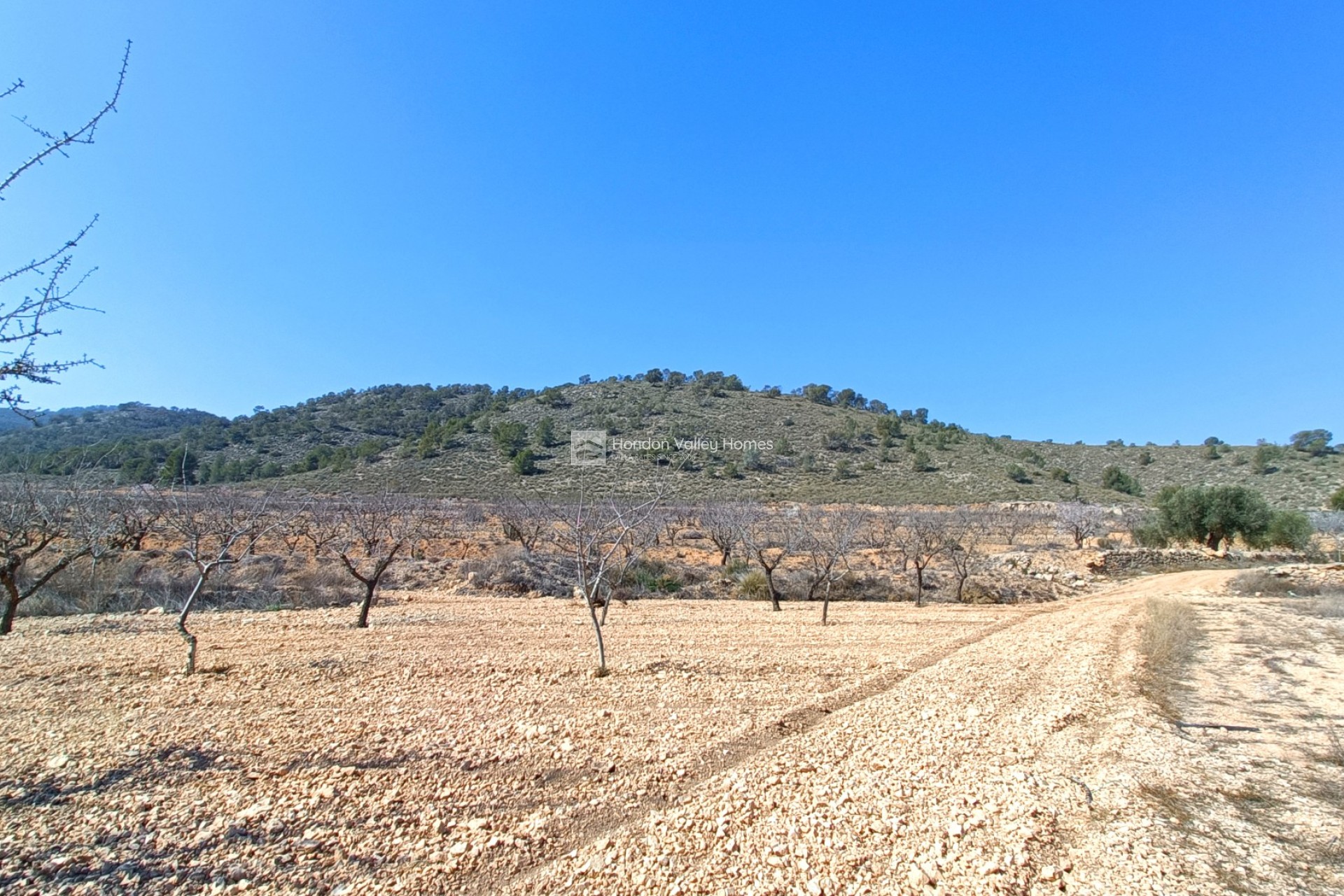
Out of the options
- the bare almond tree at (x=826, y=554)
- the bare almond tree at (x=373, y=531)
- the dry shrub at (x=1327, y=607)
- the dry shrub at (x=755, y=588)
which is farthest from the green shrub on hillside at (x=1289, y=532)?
the bare almond tree at (x=373, y=531)

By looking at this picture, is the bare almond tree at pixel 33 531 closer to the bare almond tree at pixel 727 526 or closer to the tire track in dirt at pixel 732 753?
the tire track in dirt at pixel 732 753

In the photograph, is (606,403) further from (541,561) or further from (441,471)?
(541,561)

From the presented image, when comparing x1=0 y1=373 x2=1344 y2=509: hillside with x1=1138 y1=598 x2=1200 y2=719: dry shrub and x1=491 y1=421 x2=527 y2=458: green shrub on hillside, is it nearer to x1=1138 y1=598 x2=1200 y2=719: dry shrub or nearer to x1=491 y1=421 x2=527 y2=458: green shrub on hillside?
x1=491 y1=421 x2=527 y2=458: green shrub on hillside

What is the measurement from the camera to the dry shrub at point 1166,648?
9.42 metres

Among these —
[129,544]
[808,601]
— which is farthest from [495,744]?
[129,544]

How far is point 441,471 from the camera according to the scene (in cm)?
5725

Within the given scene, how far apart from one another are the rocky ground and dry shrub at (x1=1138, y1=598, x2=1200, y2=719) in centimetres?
31

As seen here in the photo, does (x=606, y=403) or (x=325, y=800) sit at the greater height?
(x=606, y=403)

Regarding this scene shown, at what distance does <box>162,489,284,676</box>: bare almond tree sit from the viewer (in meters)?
10.5

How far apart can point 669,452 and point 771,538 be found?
2327 centimetres

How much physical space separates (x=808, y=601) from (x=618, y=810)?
1624cm

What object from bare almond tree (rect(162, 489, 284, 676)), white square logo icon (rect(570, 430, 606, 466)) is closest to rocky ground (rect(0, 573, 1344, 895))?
bare almond tree (rect(162, 489, 284, 676))

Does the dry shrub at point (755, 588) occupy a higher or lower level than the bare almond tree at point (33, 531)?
lower

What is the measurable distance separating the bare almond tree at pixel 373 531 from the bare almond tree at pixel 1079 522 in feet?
111
